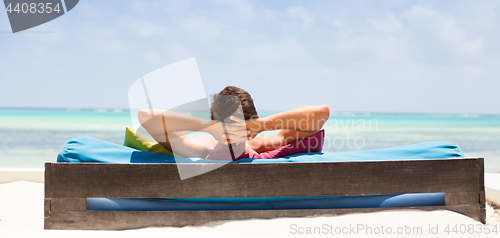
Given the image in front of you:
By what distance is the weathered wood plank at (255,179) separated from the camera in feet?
5.24

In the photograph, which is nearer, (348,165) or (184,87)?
(348,165)

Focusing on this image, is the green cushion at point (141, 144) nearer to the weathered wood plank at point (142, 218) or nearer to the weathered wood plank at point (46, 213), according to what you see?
the weathered wood plank at point (142, 218)

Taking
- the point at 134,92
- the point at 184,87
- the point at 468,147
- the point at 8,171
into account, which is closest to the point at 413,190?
the point at 184,87

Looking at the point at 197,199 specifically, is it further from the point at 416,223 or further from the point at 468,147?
the point at 468,147

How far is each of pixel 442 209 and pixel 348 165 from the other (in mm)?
583

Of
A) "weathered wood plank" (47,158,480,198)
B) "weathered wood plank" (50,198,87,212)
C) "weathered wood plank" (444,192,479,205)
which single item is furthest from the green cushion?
"weathered wood plank" (444,192,479,205)

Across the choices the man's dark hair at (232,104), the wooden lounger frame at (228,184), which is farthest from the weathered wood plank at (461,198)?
the man's dark hair at (232,104)

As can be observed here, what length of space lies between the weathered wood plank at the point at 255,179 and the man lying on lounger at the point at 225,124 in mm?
213

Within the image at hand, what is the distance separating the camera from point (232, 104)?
1736 mm

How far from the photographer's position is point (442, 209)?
1736mm

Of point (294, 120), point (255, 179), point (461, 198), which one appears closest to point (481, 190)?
point (461, 198)

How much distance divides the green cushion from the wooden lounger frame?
286 millimetres

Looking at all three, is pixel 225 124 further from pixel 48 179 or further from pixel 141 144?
pixel 48 179

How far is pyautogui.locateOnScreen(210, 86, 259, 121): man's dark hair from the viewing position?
68.2 inches
